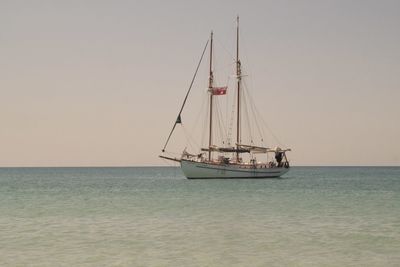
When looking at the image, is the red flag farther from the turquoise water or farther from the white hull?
the turquoise water

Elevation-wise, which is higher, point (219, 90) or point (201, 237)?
point (219, 90)

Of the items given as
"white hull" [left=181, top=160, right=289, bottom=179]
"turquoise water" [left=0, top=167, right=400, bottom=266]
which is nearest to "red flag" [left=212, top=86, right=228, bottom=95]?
"white hull" [left=181, top=160, right=289, bottom=179]

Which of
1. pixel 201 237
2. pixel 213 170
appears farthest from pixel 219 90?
pixel 201 237

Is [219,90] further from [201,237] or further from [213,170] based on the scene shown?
[201,237]

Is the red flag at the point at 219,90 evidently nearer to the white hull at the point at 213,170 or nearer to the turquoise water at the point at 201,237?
the white hull at the point at 213,170

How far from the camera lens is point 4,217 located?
111 feet

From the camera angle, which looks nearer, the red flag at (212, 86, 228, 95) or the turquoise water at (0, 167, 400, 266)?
the turquoise water at (0, 167, 400, 266)

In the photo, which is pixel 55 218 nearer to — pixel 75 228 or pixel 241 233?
pixel 75 228

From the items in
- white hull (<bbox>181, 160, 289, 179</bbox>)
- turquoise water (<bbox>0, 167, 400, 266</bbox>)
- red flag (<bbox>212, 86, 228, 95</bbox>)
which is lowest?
turquoise water (<bbox>0, 167, 400, 266</bbox>)

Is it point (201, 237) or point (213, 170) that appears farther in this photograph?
point (213, 170)

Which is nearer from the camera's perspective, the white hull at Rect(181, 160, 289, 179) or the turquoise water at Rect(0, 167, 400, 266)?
the turquoise water at Rect(0, 167, 400, 266)

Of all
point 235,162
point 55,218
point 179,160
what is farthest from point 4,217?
point 235,162

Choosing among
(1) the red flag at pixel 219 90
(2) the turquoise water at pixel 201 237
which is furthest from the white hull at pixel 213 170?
(2) the turquoise water at pixel 201 237

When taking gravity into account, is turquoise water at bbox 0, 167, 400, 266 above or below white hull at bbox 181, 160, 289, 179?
below
